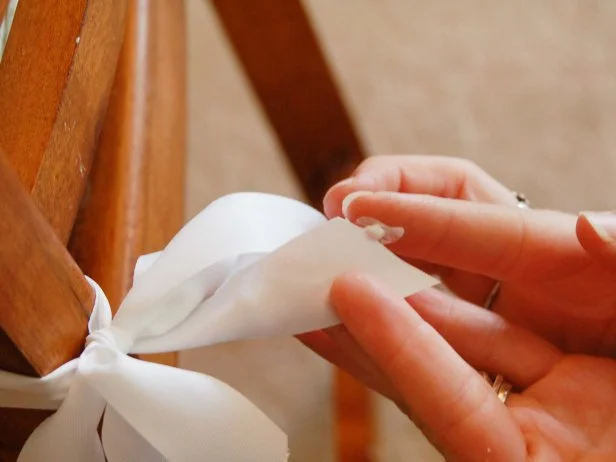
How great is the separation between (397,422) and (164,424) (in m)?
0.57

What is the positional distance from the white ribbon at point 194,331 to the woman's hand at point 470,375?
0.06ft

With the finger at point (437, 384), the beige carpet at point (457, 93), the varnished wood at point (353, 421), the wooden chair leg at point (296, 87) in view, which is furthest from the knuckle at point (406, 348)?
the beige carpet at point (457, 93)

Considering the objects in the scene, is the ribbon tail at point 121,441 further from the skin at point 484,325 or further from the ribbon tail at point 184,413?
the skin at point 484,325

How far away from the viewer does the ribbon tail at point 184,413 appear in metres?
0.27

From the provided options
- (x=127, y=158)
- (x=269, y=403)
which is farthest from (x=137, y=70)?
(x=269, y=403)

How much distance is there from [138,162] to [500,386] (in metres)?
0.25

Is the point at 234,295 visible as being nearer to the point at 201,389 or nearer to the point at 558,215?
the point at 201,389

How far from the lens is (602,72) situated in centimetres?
105

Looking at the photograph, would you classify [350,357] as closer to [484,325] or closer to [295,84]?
[484,325]

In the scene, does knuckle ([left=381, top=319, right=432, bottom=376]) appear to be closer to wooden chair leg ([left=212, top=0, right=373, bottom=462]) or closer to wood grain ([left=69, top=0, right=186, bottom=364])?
wood grain ([left=69, top=0, right=186, bottom=364])

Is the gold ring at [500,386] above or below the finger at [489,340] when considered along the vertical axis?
below

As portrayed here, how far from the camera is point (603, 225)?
385 millimetres

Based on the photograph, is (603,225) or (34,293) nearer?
(34,293)

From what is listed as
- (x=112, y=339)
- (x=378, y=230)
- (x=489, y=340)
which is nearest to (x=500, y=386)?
(x=489, y=340)
